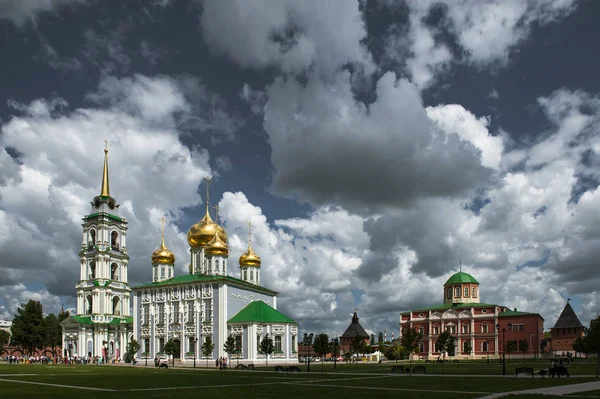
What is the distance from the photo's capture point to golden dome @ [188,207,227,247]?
85.4 metres

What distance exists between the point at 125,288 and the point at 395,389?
74510mm

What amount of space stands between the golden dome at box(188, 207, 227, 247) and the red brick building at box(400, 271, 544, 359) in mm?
46974

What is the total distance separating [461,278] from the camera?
12144 cm

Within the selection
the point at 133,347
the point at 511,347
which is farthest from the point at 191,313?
the point at 511,347

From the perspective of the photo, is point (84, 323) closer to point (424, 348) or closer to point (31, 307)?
point (31, 307)

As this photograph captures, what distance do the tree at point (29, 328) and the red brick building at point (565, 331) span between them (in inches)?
3678

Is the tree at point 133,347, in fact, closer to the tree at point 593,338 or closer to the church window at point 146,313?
the church window at point 146,313

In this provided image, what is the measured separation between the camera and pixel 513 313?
10738 cm

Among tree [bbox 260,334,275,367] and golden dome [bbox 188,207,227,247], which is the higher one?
golden dome [bbox 188,207,227,247]

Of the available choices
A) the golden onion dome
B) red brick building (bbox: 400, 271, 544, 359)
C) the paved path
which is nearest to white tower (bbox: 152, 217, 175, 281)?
the golden onion dome

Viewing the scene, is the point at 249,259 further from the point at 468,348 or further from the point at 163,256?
the point at 468,348

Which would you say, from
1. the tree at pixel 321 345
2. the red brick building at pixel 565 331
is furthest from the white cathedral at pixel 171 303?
the red brick building at pixel 565 331

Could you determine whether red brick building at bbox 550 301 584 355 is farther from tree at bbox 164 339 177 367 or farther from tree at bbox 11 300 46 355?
tree at bbox 11 300 46 355

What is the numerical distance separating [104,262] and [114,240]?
5035 mm
